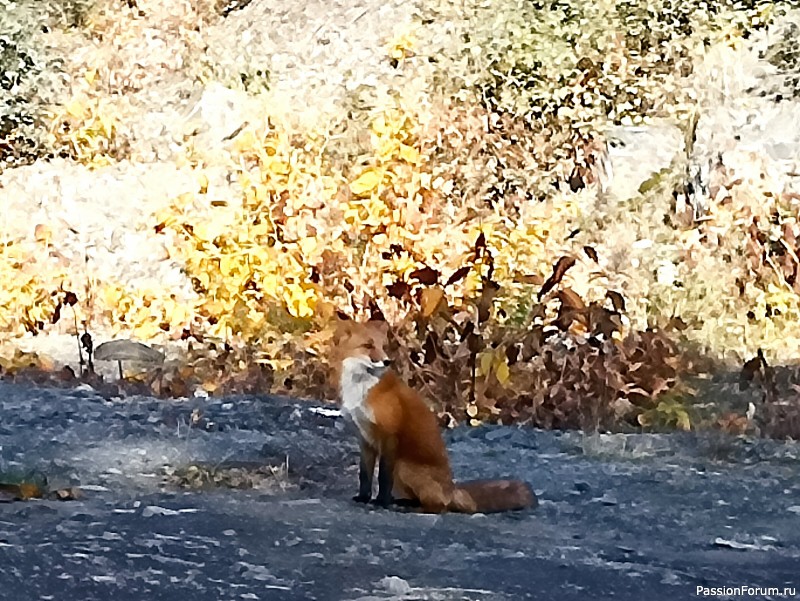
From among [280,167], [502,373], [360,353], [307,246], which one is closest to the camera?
[360,353]

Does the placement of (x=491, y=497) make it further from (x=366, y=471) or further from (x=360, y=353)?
(x=360, y=353)

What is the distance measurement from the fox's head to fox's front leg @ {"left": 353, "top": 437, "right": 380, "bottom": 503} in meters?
0.13

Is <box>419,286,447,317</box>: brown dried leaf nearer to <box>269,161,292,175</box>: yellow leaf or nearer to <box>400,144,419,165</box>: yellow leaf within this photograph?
<box>400,144,419,165</box>: yellow leaf

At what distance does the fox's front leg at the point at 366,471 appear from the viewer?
225 centimetres

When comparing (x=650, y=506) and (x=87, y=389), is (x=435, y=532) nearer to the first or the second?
(x=650, y=506)

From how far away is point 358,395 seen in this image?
7.40ft

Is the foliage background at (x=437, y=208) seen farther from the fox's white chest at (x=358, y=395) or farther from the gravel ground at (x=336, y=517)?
the fox's white chest at (x=358, y=395)

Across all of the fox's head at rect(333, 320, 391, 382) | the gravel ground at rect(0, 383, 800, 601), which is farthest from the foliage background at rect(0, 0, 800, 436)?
the fox's head at rect(333, 320, 391, 382)

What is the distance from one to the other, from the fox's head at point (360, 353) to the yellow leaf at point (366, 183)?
3.70 feet

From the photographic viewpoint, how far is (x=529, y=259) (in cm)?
340

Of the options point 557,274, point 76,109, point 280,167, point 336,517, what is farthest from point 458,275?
point 76,109

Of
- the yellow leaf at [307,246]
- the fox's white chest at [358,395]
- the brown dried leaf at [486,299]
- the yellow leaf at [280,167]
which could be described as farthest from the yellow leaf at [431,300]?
the fox's white chest at [358,395]

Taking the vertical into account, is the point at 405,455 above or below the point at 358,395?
below

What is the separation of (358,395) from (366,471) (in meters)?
0.15
